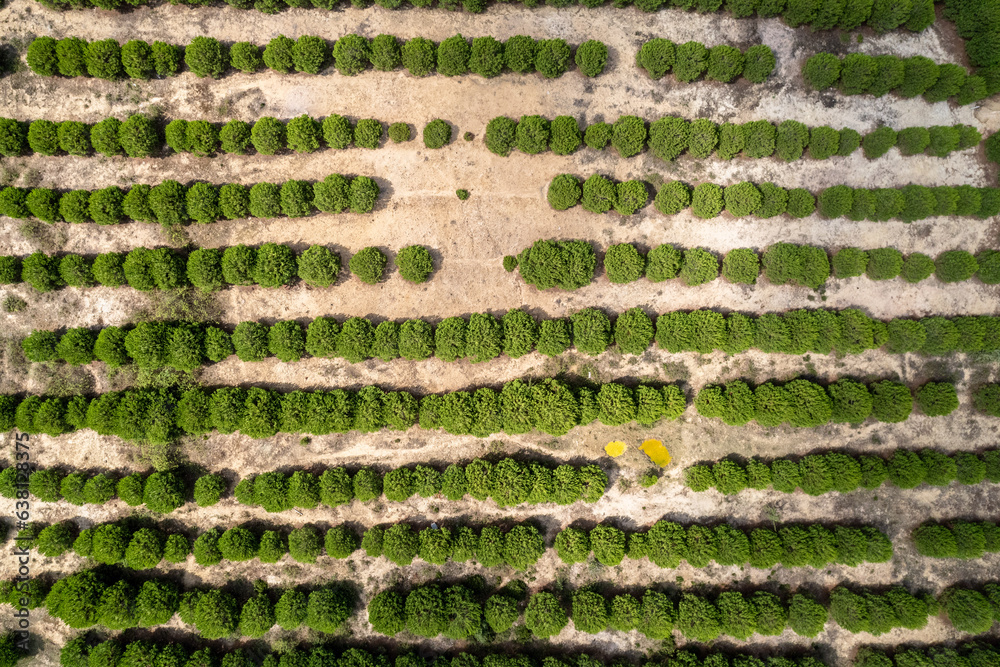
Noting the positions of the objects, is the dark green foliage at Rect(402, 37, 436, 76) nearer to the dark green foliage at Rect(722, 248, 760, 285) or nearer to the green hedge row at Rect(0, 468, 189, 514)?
the dark green foliage at Rect(722, 248, 760, 285)

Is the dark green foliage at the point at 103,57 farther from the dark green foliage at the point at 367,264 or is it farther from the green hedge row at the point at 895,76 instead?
the green hedge row at the point at 895,76

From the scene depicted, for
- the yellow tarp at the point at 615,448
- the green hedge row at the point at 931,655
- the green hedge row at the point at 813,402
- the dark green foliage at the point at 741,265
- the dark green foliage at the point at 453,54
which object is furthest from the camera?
the yellow tarp at the point at 615,448

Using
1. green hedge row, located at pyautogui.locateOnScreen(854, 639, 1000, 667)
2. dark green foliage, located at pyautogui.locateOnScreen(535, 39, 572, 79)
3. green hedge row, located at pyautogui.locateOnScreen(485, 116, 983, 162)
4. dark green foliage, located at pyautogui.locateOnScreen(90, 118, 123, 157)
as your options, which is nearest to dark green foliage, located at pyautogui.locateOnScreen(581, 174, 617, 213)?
green hedge row, located at pyautogui.locateOnScreen(485, 116, 983, 162)

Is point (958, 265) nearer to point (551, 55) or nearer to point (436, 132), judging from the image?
point (551, 55)

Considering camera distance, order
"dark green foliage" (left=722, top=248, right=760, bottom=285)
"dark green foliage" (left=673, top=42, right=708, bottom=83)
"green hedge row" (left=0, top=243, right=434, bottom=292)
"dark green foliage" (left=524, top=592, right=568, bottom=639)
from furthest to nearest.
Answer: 1. "dark green foliage" (left=722, top=248, right=760, bottom=285)
2. "dark green foliage" (left=673, top=42, right=708, bottom=83)
3. "green hedge row" (left=0, top=243, right=434, bottom=292)
4. "dark green foliage" (left=524, top=592, right=568, bottom=639)

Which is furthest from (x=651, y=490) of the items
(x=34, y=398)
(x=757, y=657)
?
(x=34, y=398)

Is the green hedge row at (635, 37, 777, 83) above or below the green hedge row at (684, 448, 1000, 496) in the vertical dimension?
above

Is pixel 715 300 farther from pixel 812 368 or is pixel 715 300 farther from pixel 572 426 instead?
pixel 572 426

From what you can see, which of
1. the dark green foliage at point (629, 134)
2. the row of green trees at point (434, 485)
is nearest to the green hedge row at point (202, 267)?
the row of green trees at point (434, 485)

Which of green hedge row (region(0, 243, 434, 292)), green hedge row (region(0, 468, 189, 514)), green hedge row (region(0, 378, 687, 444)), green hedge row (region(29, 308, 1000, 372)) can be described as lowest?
green hedge row (region(0, 468, 189, 514))
